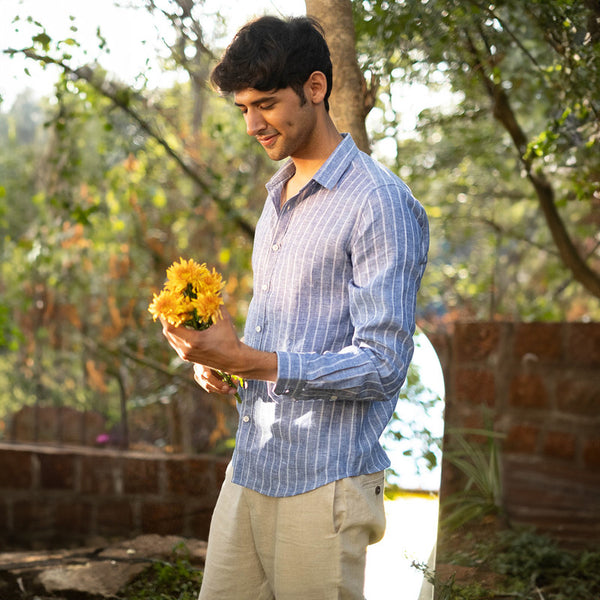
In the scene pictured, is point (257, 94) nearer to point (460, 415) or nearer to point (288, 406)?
point (288, 406)

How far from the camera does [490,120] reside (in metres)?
5.16

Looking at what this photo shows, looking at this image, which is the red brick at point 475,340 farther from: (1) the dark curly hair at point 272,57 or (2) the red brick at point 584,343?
(1) the dark curly hair at point 272,57

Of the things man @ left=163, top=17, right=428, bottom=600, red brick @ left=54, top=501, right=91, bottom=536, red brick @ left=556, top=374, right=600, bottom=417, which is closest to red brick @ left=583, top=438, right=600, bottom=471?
red brick @ left=556, top=374, right=600, bottom=417

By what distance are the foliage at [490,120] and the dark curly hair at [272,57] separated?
1.15 m

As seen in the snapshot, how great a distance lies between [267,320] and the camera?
162 centimetres

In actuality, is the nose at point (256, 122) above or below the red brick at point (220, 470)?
above

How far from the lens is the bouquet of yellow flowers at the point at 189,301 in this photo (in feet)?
4.47

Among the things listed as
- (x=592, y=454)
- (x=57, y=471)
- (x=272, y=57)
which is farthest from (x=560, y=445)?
(x=272, y=57)

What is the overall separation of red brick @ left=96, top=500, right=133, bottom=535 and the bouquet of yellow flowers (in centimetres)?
290

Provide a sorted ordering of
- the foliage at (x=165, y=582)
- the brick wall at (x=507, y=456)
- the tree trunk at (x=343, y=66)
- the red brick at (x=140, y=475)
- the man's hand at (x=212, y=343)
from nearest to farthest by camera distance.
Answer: the man's hand at (x=212, y=343)
the tree trunk at (x=343, y=66)
the foliage at (x=165, y=582)
the red brick at (x=140, y=475)
the brick wall at (x=507, y=456)

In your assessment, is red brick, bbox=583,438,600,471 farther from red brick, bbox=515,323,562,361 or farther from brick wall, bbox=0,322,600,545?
red brick, bbox=515,323,562,361

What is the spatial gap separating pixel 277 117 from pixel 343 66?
0.94 metres

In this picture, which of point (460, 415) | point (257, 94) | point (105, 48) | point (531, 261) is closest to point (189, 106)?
point (531, 261)

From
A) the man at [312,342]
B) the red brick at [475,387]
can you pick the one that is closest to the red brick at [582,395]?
the red brick at [475,387]
